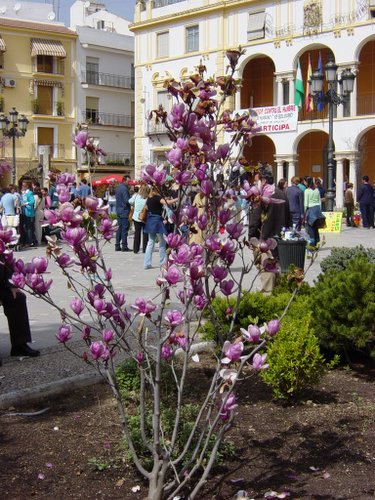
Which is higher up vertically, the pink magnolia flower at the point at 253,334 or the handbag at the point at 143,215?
the handbag at the point at 143,215

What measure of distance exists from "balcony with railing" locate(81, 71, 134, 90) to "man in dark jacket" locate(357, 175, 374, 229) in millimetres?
32105

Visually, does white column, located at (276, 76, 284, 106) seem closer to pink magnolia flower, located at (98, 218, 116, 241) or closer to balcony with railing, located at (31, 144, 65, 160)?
balcony with railing, located at (31, 144, 65, 160)

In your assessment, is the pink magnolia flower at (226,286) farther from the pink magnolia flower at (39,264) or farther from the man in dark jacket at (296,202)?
the man in dark jacket at (296,202)

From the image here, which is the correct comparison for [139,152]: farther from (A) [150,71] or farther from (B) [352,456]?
(B) [352,456]

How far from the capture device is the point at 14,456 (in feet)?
13.0

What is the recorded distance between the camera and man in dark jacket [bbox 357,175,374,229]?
77.4ft

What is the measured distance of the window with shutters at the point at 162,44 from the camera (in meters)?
42.4

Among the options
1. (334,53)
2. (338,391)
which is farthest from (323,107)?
(338,391)

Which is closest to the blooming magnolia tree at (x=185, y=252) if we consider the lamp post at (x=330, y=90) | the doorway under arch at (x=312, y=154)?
the lamp post at (x=330, y=90)

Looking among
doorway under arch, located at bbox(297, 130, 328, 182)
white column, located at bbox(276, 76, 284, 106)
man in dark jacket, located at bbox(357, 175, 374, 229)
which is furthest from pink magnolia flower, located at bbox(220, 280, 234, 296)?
doorway under arch, located at bbox(297, 130, 328, 182)

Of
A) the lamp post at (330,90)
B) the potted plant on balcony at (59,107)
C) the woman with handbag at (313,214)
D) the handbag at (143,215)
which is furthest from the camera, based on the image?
the potted plant on balcony at (59,107)

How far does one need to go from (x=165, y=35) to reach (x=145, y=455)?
134 ft

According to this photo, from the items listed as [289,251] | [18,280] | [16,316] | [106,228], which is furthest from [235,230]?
[289,251]

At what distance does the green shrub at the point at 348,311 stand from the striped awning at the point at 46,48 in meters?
47.1
